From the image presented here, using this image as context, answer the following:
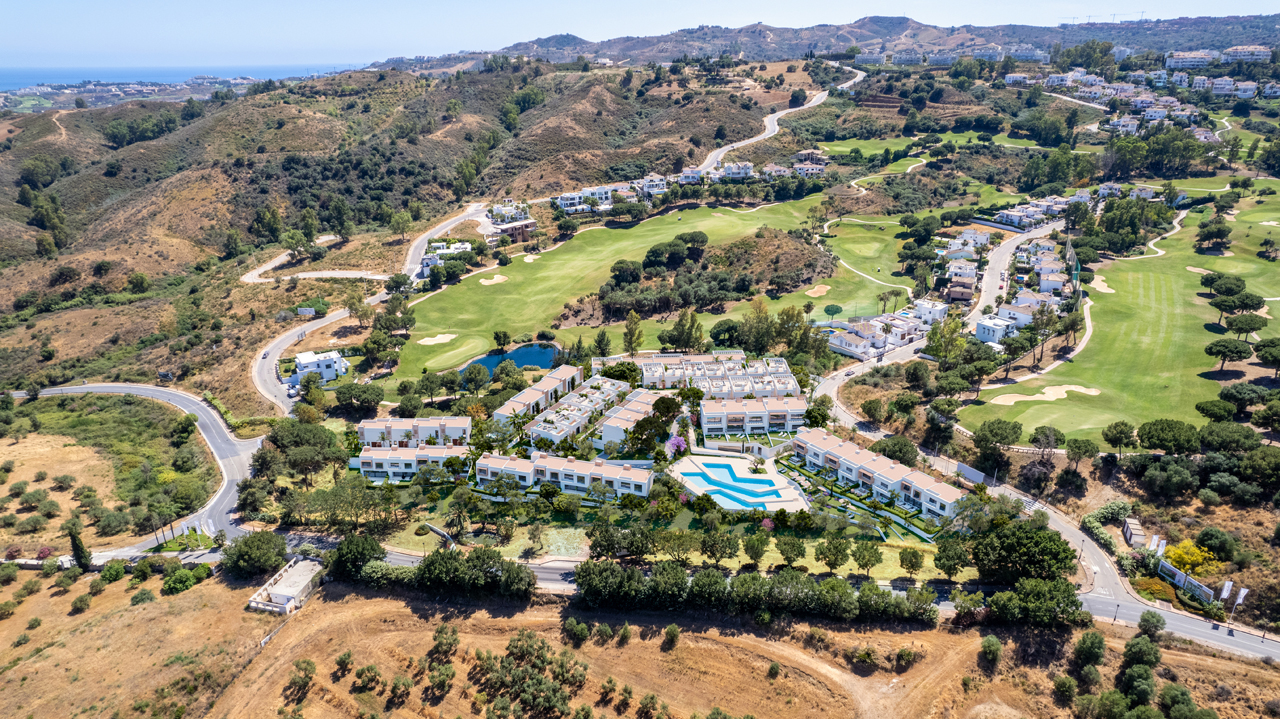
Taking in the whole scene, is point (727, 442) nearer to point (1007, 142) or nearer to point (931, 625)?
point (931, 625)

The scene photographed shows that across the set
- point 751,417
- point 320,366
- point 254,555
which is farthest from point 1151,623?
point 320,366

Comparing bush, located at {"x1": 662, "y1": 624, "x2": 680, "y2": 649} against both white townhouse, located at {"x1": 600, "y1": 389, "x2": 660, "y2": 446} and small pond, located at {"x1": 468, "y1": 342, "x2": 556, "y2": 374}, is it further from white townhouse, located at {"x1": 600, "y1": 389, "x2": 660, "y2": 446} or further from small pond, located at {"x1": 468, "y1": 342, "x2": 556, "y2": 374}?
small pond, located at {"x1": 468, "y1": 342, "x2": 556, "y2": 374}

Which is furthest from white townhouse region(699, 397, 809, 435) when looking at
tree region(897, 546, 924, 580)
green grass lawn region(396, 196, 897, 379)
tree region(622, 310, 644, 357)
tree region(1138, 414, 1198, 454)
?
tree region(1138, 414, 1198, 454)

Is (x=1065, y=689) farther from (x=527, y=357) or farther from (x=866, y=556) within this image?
(x=527, y=357)

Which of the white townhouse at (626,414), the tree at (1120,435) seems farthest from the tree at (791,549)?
the tree at (1120,435)

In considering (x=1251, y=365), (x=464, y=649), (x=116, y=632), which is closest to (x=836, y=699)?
(x=464, y=649)
